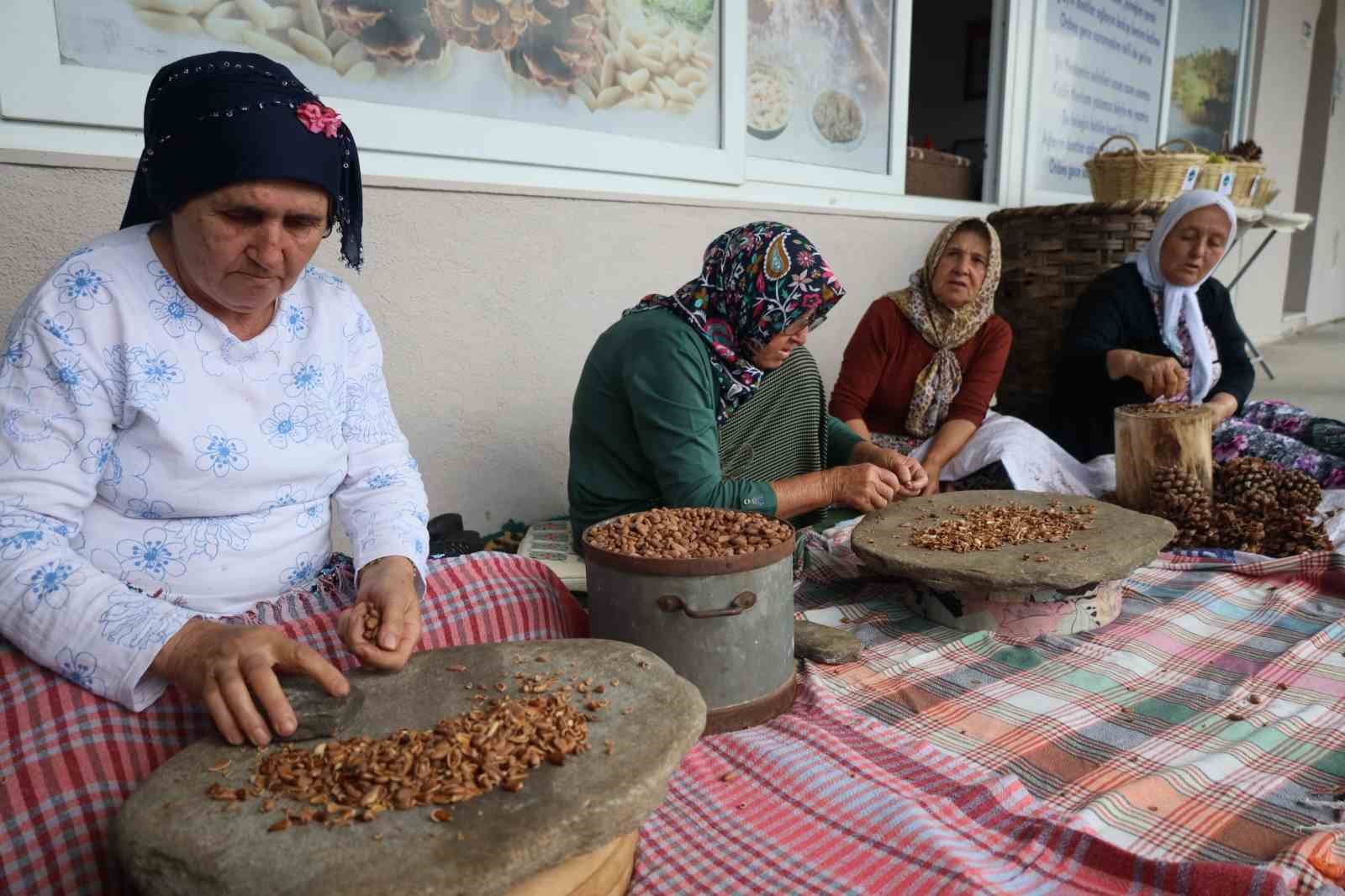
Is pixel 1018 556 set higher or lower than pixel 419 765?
lower

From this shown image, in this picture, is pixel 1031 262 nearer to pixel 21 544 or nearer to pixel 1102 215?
pixel 1102 215

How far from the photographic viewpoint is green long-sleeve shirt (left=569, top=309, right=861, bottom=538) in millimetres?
2133

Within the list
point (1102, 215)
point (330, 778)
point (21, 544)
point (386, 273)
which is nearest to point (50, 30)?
point (386, 273)

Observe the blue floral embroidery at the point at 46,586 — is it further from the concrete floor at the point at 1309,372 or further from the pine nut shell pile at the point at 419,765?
the concrete floor at the point at 1309,372

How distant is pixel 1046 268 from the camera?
4500 mm

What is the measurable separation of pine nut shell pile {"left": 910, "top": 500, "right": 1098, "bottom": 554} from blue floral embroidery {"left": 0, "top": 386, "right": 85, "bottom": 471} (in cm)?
181

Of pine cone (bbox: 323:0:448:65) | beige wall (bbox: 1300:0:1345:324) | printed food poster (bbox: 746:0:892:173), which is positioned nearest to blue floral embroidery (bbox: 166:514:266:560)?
pine cone (bbox: 323:0:448:65)

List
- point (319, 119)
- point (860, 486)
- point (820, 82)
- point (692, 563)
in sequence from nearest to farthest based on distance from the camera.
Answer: point (319, 119), point (692, 563), point (860, 486), point (820, 82)

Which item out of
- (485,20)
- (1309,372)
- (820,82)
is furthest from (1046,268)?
(1309,372)

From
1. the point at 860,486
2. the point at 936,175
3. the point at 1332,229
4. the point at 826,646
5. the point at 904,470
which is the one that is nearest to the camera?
the point at 826,646

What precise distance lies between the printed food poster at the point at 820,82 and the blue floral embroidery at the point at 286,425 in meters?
2.78

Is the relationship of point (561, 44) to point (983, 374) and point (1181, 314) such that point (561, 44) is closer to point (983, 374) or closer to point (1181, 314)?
point (983, 374)

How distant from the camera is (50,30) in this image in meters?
2.05

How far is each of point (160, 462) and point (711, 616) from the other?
971mm
